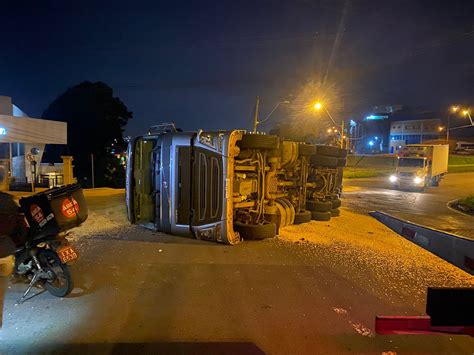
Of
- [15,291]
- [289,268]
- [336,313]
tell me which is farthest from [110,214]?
[336,313]

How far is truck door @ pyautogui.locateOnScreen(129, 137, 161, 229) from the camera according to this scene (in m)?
8.25

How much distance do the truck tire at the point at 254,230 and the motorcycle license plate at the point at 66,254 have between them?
3.59 meters

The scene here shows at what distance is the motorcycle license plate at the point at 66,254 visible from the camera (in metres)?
4.51

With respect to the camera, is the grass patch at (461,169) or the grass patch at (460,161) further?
the grass patch at (460,161)

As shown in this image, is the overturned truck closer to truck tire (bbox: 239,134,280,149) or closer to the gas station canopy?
truck tire (bbox: 239,134,280,149)

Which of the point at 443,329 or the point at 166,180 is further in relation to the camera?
the point at 166,180

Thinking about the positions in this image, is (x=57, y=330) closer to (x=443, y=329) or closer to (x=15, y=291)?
(x=15, y=291)

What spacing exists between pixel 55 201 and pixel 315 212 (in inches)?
286

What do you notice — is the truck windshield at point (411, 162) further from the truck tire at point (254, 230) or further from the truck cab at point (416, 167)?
the truck tire at point (254, 230)

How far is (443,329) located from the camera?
2857 mm

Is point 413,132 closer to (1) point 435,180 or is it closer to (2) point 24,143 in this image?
(1) point 435,180

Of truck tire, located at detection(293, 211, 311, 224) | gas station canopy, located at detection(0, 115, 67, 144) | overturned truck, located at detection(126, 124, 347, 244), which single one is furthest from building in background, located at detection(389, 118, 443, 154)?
overturned truck, located at detection(126, 124, 347, 244)

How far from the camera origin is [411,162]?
25.1 m

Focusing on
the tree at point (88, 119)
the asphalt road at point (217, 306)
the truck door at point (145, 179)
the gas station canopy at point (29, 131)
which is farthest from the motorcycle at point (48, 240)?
the tree at point (88, 119)
